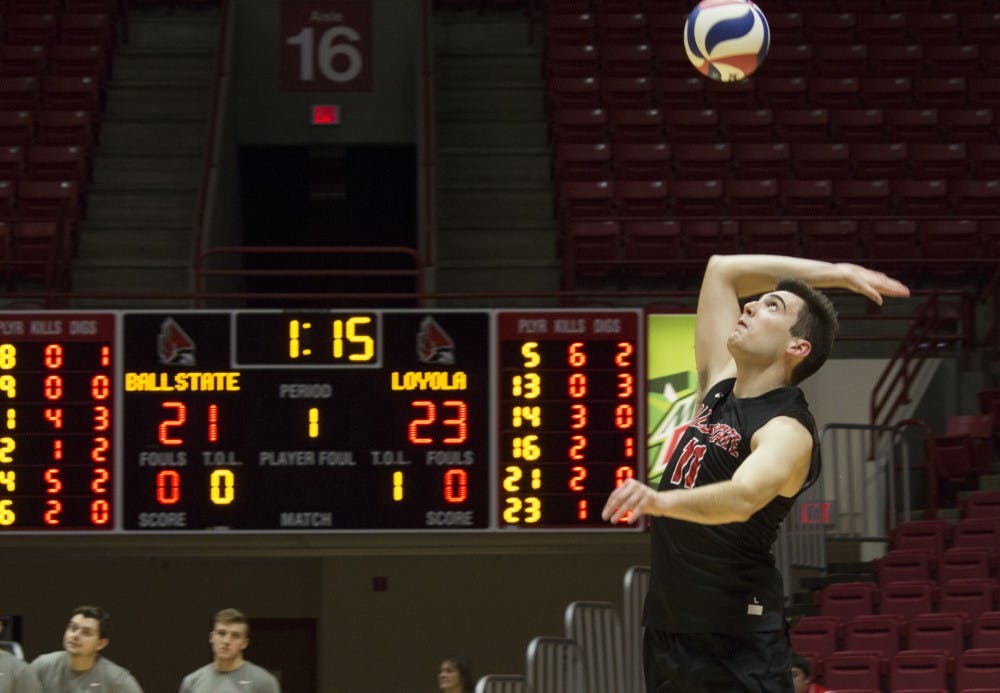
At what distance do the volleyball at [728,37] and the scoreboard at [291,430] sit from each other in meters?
1.99

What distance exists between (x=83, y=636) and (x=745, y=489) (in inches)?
230

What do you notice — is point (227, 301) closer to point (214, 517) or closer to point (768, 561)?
point (214, 517)

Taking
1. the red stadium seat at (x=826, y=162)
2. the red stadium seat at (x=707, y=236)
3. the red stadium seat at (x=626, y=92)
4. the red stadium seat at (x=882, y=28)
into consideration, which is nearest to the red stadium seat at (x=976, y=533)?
the red stadium seat at (x=707, y=236)

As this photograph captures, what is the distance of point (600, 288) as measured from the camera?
15727mm

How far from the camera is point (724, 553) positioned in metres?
4.14

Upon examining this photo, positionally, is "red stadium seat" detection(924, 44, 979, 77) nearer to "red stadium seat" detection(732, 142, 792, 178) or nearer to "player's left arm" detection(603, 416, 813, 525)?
"red stadium seat" detection(732, 142, 792, 178)

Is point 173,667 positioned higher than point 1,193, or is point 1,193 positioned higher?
point 1,193

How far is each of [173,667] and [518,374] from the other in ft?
21.4

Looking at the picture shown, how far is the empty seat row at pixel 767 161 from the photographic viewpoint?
16.7m

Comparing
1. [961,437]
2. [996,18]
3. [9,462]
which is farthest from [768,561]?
[996,18]

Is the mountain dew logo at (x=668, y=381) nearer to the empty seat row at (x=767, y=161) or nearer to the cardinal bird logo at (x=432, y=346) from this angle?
the cardinal bird logo at (x=432, y=346)

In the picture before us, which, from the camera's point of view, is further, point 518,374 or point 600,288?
point 600,288

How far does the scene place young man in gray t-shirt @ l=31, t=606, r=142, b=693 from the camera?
888 cm

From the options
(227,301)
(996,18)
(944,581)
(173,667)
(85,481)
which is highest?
(996,18)
